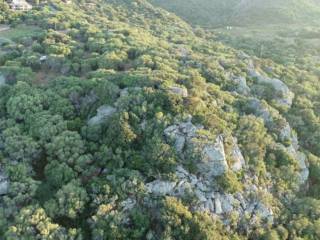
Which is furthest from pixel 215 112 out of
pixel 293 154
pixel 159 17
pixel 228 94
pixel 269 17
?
pixel 269 17

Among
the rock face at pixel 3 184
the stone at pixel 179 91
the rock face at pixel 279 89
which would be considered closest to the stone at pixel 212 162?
the stone at pixel 179 91

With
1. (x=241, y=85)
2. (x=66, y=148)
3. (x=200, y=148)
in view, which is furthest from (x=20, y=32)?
(x=200, y=148)

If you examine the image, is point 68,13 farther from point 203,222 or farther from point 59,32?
point 203,222

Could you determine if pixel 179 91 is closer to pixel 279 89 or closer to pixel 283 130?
pixel 283 130

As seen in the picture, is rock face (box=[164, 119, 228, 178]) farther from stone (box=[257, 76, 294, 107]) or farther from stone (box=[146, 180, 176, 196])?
stone (box=[257, 76, 294, 107])

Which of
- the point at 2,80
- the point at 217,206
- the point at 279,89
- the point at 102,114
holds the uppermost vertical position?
the point at 279,89
